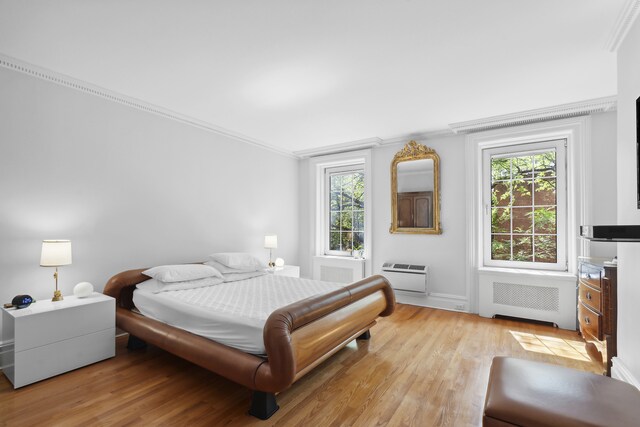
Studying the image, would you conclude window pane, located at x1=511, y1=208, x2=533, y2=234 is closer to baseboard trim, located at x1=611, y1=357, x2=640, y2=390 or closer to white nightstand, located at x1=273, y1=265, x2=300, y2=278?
baseboard trim, located at x1=611, y1=357, x2=640, y2=390

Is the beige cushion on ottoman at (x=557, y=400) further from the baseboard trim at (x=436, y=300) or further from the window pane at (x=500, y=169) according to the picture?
the window pane at (x=500, y=169)

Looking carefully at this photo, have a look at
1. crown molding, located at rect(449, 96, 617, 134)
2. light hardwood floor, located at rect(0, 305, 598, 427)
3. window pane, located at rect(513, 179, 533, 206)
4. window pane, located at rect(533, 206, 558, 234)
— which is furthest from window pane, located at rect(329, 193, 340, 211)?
window pane, located at rect(533, 206, 558, 234)

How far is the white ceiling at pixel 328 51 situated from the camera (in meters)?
1.92

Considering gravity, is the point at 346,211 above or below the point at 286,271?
above

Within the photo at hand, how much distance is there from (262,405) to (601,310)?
2720 mm

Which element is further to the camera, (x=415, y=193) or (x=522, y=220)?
(x=415, y=193)

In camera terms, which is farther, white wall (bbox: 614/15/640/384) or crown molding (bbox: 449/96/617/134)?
crown molding (bbox: 449/96/617/134)

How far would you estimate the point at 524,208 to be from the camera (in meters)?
3.91

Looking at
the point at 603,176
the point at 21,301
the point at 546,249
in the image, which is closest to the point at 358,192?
the point at 546,249

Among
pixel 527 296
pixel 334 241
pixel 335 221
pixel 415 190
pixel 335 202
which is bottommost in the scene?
pixel 527 296

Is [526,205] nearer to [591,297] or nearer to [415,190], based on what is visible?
[415,190]

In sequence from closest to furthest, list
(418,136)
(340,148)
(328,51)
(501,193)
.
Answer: (328,51) → (501,193) → (418,136) → (340,148)

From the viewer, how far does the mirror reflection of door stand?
4422 millimetres

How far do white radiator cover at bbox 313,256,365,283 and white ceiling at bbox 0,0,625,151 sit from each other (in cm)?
245
